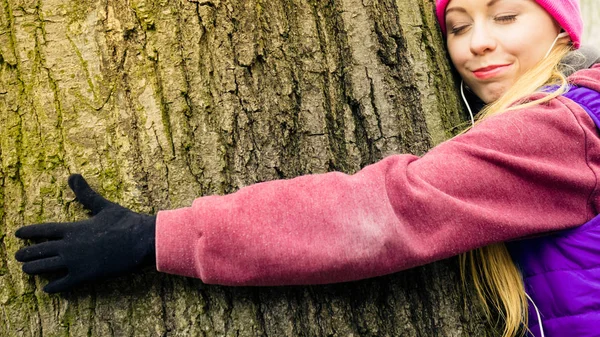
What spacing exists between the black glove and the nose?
109cm

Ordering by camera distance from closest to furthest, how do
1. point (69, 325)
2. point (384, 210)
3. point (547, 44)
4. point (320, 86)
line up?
point (384, 210) < point (69, 325) < point (320, 86) < point (547, 44)

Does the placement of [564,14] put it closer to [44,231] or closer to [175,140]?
[175,140]

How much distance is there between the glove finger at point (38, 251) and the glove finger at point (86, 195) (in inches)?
4.6

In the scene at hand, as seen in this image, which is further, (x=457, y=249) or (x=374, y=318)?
(x=374, y=318)

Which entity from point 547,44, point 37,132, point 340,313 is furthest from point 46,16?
point 547,44

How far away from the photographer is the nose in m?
1.72

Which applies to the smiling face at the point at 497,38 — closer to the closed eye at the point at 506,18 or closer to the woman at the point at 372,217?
the closed eye at the point at 506,18

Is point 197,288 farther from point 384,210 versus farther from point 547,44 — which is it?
point 547,44

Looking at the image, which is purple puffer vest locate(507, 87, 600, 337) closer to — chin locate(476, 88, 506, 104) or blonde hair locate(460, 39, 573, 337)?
blonde hair locate(460, 39, 573, 337)

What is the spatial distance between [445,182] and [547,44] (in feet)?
2.50

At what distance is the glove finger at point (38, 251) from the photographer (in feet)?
4.27

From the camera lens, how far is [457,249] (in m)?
1.34

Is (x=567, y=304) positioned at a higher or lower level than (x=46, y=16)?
lower

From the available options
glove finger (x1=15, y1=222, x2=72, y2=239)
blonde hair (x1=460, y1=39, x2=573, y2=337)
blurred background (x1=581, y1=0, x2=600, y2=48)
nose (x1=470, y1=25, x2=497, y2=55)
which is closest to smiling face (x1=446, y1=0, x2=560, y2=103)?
nose (x1=470, y1=25, x2=497, y2=55)
